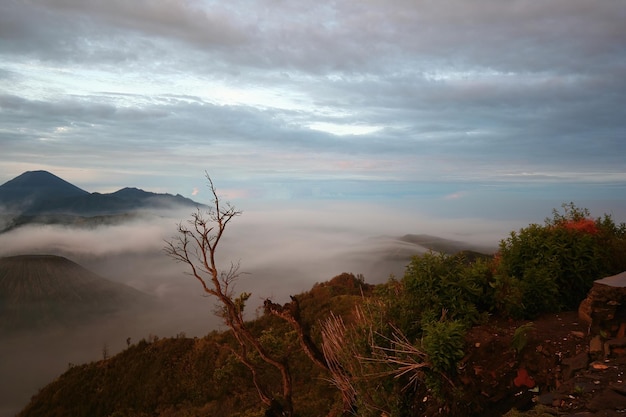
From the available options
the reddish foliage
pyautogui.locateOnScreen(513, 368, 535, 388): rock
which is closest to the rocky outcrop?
pyautogui.locateOnScreen(513, 368, 535, 388): rock

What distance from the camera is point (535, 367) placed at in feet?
30.1

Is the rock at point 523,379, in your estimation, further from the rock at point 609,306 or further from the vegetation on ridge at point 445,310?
the rock at point 609,306

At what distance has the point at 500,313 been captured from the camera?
38.1 ft

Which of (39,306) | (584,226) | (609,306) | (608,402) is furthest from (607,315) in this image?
(39,306)

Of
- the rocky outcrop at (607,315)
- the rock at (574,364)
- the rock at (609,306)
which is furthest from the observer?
the rock at (609,306)

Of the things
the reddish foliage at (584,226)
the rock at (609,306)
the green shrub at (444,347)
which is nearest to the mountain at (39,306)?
the reddish foliage at (584,226)

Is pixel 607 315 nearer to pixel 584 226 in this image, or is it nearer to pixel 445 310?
pixel 445 310

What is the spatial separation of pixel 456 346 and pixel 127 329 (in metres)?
188

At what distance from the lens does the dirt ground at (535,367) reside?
753 cm

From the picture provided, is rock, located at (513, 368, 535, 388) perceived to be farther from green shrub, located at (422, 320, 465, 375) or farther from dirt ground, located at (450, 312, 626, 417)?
green shrub, located at (422, 320, 465, 375)

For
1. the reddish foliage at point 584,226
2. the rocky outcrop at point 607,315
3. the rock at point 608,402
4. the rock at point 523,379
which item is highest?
the reddish foliage at point 584,226

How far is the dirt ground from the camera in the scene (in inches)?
297

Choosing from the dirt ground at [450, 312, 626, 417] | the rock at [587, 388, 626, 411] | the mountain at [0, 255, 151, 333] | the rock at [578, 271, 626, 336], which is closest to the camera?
the rock at [587, 388, 626, 411]

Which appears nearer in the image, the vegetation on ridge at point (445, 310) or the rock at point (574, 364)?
the rock at point (574, 364)
